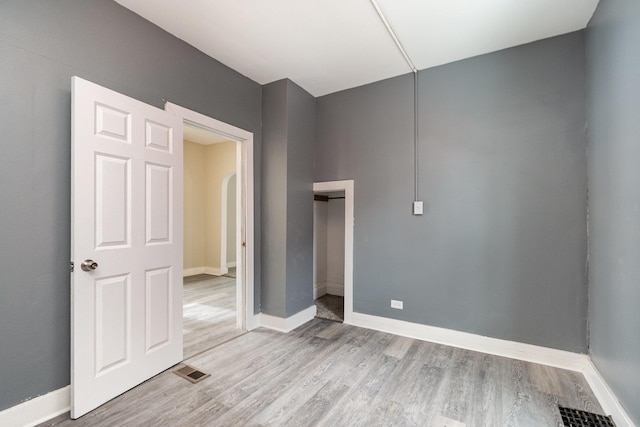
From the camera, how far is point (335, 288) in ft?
15.1

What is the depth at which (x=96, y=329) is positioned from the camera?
186 centimetres

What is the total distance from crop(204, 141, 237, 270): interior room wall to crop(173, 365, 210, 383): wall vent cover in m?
3.94

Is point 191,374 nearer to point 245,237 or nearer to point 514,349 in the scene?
point 245,237

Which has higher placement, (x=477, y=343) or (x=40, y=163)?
(x=40, y=163)

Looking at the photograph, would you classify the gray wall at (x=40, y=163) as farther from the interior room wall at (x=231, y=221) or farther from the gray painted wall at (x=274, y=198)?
the interior room wall at (x=231, y=221)

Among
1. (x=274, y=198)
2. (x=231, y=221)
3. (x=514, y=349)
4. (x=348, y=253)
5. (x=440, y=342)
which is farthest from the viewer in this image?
(x=231, y=221)

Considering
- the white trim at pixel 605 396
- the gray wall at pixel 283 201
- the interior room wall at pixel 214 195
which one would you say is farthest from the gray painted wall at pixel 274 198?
the interior room wall at pixel 214 195

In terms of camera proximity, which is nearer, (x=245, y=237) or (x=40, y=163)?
(x=40, y=163)

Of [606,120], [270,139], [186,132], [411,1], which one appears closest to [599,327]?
[606,120]

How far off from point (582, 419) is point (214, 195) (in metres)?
6.30

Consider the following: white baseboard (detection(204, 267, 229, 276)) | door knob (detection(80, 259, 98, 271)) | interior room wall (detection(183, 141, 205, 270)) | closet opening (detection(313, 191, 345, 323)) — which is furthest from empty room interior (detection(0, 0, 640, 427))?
interior room wall (detection(183, 141, 205, 270))

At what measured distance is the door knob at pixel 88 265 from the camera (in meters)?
1.79

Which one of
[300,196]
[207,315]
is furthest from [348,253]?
[207,315]

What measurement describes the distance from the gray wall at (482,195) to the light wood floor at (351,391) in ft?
1.46
